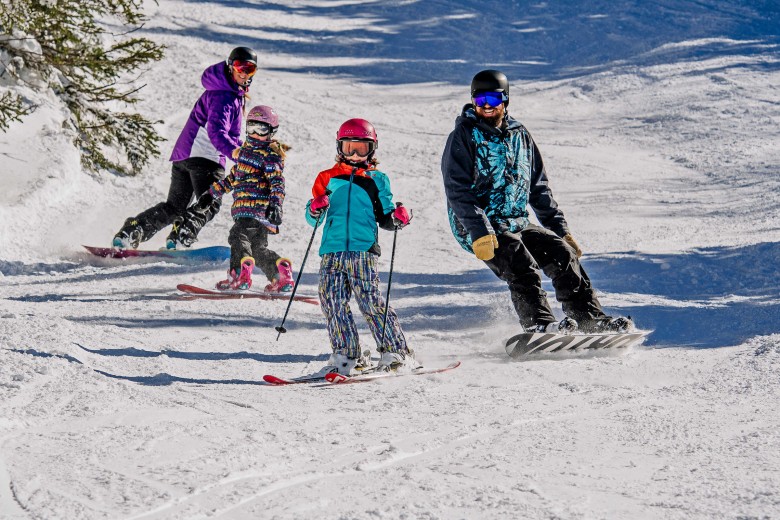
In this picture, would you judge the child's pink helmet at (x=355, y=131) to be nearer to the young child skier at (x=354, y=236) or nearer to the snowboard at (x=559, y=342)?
the young child skier at (x=354, y=236)

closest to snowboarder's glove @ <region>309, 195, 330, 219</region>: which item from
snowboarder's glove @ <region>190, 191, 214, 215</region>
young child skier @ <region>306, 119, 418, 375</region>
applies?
young child skier @ <region>306, 119, 418, 375</region>

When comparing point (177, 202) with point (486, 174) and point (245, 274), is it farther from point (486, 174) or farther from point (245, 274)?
point (486, 174)

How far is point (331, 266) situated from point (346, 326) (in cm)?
39

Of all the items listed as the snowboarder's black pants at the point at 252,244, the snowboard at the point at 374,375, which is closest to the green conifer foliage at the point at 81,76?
the snowboarder's black pants at the point at 252,244

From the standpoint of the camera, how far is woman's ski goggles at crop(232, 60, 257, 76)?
868 cm

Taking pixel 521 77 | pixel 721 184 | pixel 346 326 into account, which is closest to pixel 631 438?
pixel 346 326

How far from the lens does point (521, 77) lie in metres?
20.2

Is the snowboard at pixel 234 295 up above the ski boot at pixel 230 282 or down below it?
below

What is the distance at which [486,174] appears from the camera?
6.53 meters

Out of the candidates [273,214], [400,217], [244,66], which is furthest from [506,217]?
[244,66]

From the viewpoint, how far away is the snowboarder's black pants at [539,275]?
6.29 m

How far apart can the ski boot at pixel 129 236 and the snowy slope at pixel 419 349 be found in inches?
10.4

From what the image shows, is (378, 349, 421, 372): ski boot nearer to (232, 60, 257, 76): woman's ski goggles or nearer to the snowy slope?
the snowy slope

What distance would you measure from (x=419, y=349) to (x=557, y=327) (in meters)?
1.00
